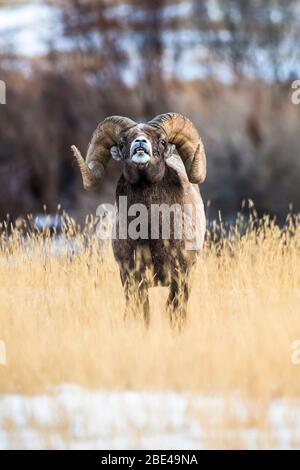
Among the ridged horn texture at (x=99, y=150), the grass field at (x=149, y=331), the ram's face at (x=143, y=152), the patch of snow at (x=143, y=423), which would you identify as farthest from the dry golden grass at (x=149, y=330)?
the ram's face at (x=143, y=152)

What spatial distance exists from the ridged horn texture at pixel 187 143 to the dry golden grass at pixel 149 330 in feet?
3.28

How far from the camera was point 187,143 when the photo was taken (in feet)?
31.9

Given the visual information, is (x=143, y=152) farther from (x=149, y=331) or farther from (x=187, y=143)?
(x=149, y=331)

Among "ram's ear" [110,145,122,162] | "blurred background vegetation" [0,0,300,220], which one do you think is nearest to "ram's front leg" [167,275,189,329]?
"ram's ear" [110,145,122,162]

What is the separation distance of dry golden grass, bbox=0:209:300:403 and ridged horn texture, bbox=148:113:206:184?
1.00m

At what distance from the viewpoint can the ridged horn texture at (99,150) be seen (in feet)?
30.6

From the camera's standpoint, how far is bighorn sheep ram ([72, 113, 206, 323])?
8914 mm

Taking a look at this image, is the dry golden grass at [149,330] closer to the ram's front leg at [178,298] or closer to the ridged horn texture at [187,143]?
the ram's front leg at [178,298]

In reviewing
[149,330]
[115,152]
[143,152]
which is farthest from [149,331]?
[115,152]

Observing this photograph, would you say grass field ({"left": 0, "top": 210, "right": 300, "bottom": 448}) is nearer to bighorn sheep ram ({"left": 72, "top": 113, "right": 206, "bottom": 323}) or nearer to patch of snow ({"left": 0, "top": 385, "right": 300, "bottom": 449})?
patch of snow ({"left": 0, "top": 385, "right": 300, "bottom": 449})

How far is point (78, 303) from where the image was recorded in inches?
364

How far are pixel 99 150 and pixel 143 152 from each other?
4.13ft

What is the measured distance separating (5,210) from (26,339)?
14572 millimetres
